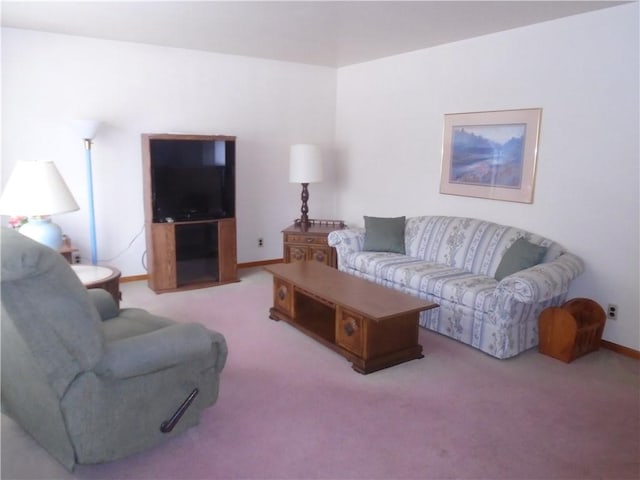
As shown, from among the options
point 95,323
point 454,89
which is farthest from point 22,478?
point 454,89

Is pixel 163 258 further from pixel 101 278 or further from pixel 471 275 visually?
pixel 471 275

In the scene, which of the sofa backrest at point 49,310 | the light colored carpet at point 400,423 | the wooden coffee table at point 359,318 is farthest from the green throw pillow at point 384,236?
the sofa backrest at point 49,310

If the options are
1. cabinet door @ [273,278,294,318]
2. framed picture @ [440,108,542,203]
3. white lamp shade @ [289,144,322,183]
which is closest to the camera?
cabinet door @ [273,278,294,318]

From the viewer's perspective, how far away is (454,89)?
4527mm

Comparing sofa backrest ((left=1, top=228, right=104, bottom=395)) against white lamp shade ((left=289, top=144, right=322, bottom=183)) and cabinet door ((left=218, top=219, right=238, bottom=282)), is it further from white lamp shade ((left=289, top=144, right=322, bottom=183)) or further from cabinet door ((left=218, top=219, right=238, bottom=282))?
white lamp shade ((left=289, top=144, right=322, bottom=183))

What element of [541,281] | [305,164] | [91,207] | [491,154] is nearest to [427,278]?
[541,281]

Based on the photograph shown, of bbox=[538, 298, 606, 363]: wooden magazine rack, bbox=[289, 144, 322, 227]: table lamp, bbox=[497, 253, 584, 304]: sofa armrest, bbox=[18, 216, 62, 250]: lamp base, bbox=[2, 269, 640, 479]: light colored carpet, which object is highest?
bbox=[289, 144, 322, 227]: table lamp

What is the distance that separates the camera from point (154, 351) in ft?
6.92

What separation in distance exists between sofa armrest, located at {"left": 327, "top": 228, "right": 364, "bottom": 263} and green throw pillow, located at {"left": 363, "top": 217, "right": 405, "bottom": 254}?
59mm

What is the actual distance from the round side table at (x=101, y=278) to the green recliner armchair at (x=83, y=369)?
0.69 metres

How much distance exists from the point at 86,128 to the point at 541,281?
387 centimetres

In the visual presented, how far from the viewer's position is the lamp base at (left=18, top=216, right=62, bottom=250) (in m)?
3.24

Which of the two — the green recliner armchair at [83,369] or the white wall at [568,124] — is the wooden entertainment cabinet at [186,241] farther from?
the green recliner armchair at [83,369]

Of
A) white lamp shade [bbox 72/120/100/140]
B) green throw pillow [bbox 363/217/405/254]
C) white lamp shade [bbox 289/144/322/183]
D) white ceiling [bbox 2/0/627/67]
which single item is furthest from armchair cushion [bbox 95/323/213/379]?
white lamp shade [bbox 289/144/322/183]
